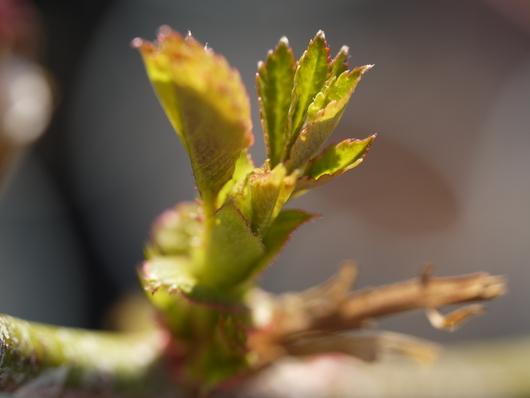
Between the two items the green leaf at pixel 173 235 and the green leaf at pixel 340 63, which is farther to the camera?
the green leaf at pixel 173 235

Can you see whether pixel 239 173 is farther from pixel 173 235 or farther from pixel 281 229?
pixel 173 235

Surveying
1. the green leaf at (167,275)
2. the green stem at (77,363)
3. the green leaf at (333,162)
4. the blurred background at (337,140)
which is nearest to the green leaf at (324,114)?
the green leaf at (333,162)

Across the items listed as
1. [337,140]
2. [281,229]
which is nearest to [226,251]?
[281,229]

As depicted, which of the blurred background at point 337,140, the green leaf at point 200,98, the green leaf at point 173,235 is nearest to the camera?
the green leaf at point 200,98

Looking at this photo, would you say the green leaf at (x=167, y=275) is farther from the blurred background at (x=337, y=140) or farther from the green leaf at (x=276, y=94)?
the blurred background at (x=337, y=140)

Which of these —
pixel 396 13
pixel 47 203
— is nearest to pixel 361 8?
pixel 396 13

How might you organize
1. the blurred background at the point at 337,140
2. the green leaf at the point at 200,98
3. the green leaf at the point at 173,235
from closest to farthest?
the green leaf at the point at 200,98
the green leaf at the point at 173,235
the blurred background at the point at 337,140

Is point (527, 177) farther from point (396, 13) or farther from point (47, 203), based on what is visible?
point (47, 203)
